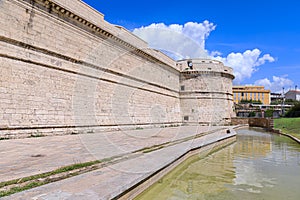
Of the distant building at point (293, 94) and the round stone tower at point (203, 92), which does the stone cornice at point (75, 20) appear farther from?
the distant building at point (293, 94)

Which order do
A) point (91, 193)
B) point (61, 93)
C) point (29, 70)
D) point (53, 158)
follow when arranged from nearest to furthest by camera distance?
point (91, 193)
point (53, 158)
point (29, 70)
point (61, 93)

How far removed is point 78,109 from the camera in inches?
486

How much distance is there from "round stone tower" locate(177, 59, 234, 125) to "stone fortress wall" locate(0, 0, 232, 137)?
32.4ft

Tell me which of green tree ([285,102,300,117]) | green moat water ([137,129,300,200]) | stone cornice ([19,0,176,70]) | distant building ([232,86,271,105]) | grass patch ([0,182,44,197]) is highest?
distant building ([232,86,271,105])

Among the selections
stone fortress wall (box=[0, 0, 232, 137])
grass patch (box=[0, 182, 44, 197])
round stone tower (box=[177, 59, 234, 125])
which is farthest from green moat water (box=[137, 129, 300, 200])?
round stone tower (box=[177, 59, 234, 125])

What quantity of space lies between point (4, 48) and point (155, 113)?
1444cm

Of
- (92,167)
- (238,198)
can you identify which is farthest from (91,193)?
(238,198)

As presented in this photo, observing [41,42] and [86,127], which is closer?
[41,42]

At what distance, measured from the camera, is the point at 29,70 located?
9977 mm

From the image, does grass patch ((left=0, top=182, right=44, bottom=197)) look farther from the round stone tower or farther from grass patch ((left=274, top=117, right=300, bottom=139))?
the round stone tower

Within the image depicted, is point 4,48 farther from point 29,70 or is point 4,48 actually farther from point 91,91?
point 91,91

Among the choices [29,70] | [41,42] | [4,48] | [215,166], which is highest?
[41,42]

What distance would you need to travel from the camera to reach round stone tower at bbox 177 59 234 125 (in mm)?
28484

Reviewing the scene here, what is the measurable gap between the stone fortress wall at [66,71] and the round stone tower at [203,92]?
32.4 ft
